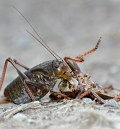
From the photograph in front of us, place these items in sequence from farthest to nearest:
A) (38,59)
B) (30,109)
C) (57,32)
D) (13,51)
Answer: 1. (57,32)
2. (13,51)
3. (38,59)
4. (30,109)

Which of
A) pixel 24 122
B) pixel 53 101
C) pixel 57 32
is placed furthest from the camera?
pixel 57 32

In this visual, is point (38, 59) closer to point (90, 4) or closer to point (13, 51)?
point (13, 51)

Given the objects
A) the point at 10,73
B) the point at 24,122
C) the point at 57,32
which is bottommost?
the point at 24,122

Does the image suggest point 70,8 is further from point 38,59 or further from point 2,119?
point 2,119

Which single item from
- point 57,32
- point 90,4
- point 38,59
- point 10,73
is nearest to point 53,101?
point 10,73

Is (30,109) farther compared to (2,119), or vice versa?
(30,109)

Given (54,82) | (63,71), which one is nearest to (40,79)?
(54,82)

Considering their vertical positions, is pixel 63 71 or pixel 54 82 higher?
pixel 63 71

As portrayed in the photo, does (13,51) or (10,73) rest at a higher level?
(13,51)

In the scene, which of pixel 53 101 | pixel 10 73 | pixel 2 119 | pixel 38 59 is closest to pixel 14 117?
pixel 2 119

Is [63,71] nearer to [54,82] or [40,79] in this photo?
[54,82]
